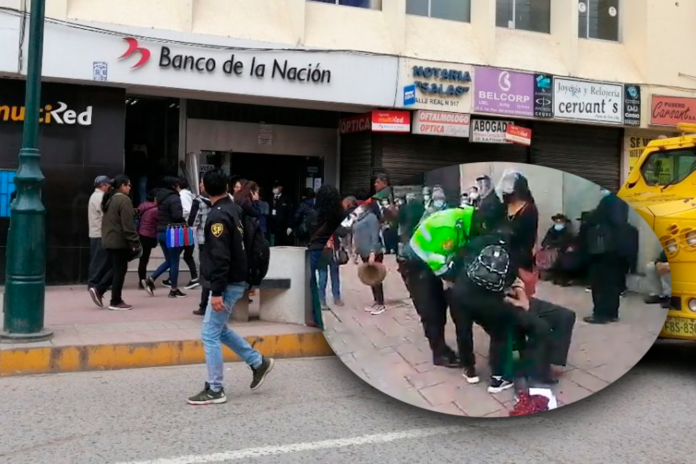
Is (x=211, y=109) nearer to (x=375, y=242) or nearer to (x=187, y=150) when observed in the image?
(x=187, y=150)

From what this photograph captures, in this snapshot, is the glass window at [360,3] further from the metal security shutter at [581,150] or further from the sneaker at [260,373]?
the sneaker at [260,373]

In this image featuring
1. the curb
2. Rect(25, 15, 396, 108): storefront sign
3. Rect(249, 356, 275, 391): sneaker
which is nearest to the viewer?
Rect(249, 356, 275, 391): sneaker

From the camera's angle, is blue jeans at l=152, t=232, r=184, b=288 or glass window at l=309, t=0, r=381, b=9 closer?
blue jeans at l=152, t=232, r=184, b=288

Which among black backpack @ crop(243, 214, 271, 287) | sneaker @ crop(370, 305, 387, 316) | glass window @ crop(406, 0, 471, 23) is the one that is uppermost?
glass window @ crop(406, 0, 471, 23)

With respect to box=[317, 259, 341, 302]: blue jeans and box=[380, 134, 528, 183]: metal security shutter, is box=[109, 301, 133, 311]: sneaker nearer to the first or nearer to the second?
box=[317, 259, 341, 302]: blue jeans

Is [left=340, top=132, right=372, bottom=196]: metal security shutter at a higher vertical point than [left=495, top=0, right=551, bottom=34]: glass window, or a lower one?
lower

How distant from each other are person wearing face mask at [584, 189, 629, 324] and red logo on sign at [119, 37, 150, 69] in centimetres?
793

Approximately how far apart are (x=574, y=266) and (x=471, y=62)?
29.9 ft

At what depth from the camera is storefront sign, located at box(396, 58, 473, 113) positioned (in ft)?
42.9

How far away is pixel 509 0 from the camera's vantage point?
589 inches

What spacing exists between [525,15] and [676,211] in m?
9.85

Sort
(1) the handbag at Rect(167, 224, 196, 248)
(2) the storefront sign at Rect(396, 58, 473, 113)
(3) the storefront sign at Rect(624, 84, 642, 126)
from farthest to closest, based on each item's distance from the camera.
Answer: (3) the storefront sign at Rect(624, 84, 642, 126) < (2) the storefront sign at Rect(396, 58, 473, 113) < (1) the handbag at Rect(167, 224, 196, 248)

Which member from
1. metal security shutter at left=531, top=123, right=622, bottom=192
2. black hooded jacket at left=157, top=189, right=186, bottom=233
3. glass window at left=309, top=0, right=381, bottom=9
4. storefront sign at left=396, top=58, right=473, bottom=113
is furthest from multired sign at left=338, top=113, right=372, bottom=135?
black hooded jacket at left=157, top=189, right=186, bottom=233

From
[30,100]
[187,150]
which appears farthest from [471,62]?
[30,100]
